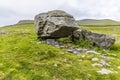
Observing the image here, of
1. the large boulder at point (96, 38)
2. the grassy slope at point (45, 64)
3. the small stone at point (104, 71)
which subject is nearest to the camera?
the grassy slope at point (45, 64)

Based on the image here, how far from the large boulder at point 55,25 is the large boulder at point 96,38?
1.01m

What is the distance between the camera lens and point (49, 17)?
34.7 metres

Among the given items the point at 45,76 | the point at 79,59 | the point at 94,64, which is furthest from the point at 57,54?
the point at 45,76

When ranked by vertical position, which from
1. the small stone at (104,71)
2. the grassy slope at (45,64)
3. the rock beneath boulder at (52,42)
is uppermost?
the rock beneath boulder at (52,42)

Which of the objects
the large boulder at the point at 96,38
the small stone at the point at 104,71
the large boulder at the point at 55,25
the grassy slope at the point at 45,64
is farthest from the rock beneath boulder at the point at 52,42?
the small stone at the point at 104,71

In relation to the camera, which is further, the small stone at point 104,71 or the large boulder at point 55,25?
the large boulder at point 55,25

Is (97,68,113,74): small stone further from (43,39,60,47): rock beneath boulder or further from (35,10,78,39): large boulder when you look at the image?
(35,10,78,39): large boulder

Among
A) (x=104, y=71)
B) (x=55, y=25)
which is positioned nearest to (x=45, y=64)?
(x=104, y=71)

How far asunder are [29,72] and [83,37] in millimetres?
13705

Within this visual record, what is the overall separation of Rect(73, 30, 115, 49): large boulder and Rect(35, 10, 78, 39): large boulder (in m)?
1.01

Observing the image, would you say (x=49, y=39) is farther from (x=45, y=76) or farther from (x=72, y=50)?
(x=45, y=76)

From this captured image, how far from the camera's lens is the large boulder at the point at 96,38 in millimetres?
34688

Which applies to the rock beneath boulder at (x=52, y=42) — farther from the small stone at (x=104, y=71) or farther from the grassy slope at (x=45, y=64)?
the small stone at (x=104, y=71)

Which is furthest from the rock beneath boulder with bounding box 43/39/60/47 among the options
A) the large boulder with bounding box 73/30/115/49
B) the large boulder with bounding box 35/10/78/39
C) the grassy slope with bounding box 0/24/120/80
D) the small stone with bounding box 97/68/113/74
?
the small stone with bounding box 97/68/113/74
